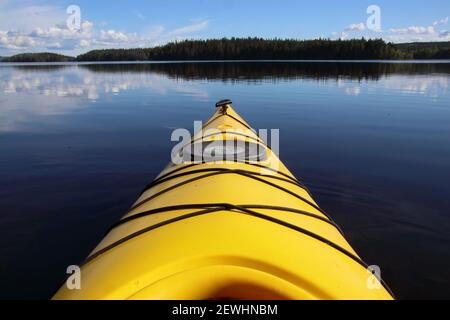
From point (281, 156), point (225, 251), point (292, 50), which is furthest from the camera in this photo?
point (292, 50)

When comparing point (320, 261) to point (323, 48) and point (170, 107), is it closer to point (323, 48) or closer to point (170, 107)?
point (170, 107)

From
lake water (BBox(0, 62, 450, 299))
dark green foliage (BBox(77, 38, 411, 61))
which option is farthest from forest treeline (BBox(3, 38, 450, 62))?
lake water (BBox(0, 62, 450, 299))

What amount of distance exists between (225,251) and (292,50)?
113 metres

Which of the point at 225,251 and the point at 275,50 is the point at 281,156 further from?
the point at 275,50

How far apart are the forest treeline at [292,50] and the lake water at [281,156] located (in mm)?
93927

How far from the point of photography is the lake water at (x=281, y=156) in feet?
14.8

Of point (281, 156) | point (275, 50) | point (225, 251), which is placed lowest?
point (281, 156)

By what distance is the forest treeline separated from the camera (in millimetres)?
99750

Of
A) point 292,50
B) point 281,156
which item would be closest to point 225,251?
point 281,156

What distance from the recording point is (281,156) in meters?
8.94

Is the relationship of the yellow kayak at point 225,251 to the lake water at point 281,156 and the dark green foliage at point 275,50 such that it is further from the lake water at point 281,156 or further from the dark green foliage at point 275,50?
the dark green foliage at point 275,50

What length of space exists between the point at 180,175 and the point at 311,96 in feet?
58.7

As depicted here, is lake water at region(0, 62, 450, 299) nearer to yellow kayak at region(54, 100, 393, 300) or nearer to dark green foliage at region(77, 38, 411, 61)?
yellow kayak at region(54, 100, 393, 300)

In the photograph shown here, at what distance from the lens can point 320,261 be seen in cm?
234
